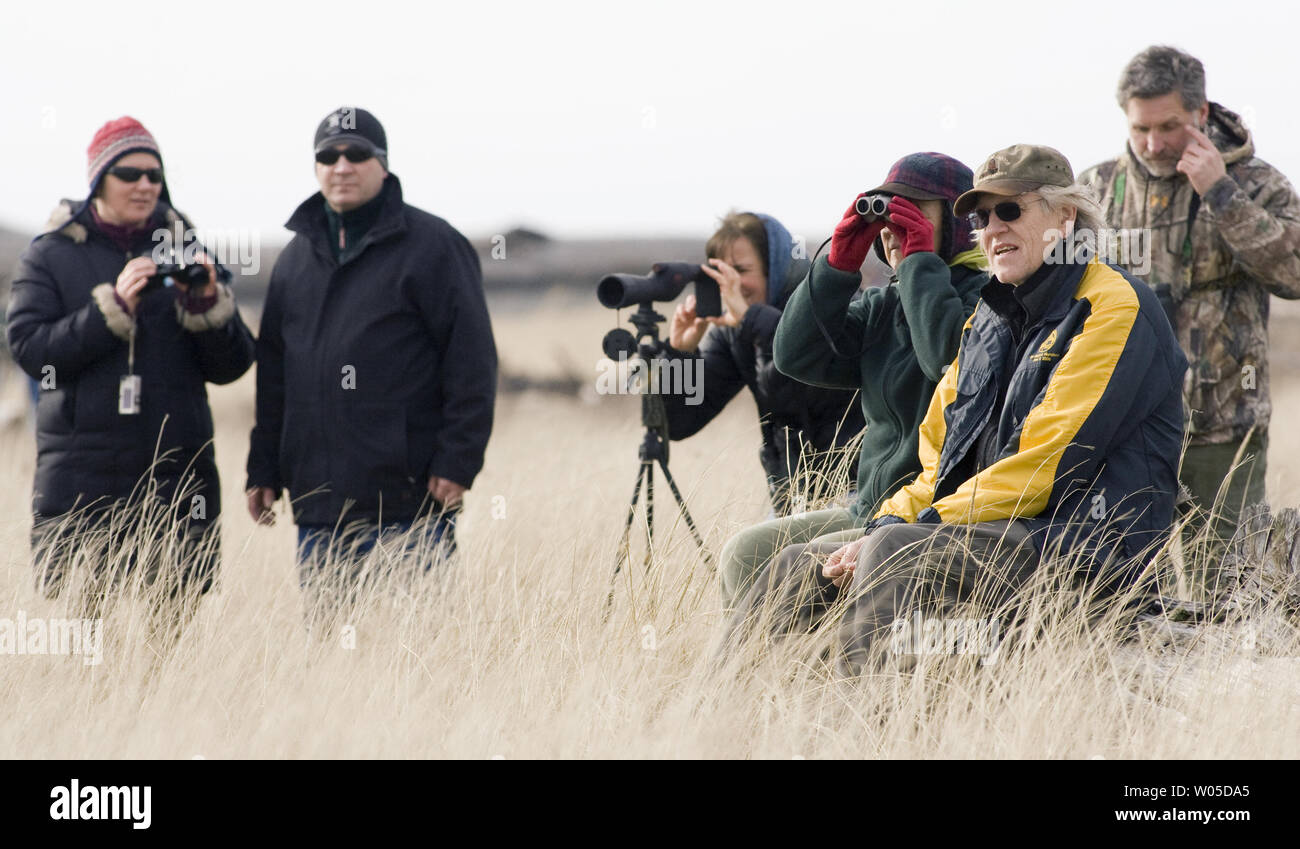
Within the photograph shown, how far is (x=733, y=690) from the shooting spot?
118 inches

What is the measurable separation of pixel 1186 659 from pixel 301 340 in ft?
9.02

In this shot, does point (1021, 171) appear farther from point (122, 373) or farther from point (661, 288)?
point (122, 373)

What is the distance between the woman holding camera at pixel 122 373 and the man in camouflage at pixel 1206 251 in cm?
297

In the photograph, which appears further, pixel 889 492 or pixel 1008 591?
pixel 889 492

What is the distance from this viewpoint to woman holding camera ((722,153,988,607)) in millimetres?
3273

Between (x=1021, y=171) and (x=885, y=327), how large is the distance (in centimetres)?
68

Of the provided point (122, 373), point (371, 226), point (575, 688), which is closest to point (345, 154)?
point (371, 226)

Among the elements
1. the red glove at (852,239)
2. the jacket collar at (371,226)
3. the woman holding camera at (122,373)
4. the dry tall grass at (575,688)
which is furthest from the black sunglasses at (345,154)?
the red glove at (852,239)

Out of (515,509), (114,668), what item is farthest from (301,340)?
(515,509)

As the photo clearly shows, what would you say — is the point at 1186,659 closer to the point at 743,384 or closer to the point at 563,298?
the point at 743,384

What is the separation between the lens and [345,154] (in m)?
4.09

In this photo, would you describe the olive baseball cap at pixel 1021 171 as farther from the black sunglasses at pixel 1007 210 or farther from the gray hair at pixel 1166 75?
the gray hair at pixel 1166 75

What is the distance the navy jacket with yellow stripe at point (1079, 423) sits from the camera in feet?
9.29

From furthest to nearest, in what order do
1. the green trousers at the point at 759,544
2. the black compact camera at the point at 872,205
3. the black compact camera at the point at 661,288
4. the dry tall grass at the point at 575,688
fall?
the black compact camera at the point at 661,288 → the green trousers at the point at 759,544 → the black compact camera at the point at 872,205 → the dry tall grass at the point at 575,688
